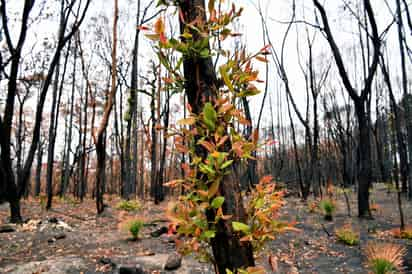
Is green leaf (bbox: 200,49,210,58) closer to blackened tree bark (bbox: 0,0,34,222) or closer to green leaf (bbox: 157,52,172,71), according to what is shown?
green leaf (bbox: 157,52,172,71)

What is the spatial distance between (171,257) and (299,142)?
1181 inches

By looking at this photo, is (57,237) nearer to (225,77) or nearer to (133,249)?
(133,249)

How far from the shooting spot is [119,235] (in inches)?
235

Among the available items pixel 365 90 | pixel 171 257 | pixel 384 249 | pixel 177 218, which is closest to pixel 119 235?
pixel 171 257

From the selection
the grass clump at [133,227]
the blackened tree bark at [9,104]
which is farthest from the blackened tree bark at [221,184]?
the blackened tree bark at [9,104]

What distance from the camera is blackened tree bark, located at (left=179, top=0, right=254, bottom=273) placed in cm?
92

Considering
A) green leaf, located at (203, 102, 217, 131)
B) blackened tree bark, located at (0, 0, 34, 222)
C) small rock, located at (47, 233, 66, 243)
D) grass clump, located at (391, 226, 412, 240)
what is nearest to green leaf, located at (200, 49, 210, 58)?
green leaf, located at (203, 102, 217, 131)

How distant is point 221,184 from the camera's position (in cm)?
94

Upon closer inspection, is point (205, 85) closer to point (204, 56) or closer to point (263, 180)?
point (204, 56)

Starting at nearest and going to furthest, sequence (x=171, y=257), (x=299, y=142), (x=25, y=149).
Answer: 1. (x=171, y=257)
2. (x=25, y=149)
3. (x=299, y=142)

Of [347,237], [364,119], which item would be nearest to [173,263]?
[347,237]

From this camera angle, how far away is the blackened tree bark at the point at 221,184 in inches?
36.2

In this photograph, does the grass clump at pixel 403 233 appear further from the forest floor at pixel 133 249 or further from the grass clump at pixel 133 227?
the grass clump at pixel 133 227

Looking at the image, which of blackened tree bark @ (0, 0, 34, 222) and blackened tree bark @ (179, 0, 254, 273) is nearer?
blackened tree bark @ (179, 0, 254, 273)
